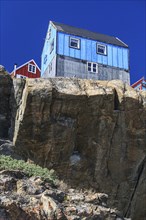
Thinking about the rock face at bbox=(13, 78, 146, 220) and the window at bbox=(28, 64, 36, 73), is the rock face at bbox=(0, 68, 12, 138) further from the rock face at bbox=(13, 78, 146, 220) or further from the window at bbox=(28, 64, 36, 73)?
the window at bbox=(28, 64, 36, 73)

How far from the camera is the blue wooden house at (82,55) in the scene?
3731 cm

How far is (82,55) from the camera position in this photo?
1508 inches

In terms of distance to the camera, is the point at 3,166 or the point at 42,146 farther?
the point at 42,146

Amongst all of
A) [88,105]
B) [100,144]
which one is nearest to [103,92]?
[88,105]

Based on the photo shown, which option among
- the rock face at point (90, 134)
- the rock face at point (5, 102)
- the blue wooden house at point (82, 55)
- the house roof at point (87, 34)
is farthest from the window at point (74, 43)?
the rock face at point (5, 102)

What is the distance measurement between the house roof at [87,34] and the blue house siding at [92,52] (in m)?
0.57

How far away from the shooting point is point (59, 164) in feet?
74.3

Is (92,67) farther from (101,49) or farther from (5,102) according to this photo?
(5,102)

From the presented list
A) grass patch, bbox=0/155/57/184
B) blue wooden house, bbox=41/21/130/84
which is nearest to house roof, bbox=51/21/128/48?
blue wooden house, bbox=41/21/130/84

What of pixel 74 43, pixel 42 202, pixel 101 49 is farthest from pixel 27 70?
pixel 42 202

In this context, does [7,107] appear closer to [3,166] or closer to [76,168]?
[76,168]

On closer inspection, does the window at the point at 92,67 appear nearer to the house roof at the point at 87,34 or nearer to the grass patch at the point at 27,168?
the house roof at the point at 87,34

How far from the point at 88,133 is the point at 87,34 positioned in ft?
63.0

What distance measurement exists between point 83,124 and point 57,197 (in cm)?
877
